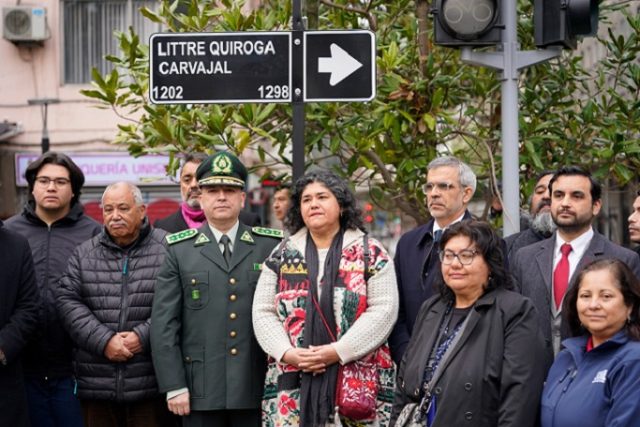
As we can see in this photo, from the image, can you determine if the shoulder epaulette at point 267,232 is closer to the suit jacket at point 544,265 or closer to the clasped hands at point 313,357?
the clasped hands at point 313,357

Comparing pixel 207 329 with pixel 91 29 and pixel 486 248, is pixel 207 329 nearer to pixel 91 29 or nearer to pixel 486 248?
pixel 486 248

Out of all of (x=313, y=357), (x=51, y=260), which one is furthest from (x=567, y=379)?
(x=51, y=260)

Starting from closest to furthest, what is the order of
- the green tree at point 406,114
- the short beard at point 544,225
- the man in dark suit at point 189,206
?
the short beard at point 544,225 < the man in dark suit at point 189,206 < the green tree at point 406,114

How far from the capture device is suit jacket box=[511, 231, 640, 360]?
610 cm

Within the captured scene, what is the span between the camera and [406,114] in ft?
27.1

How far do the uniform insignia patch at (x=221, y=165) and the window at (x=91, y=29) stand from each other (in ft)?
49.6

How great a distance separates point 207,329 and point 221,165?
3.24ft

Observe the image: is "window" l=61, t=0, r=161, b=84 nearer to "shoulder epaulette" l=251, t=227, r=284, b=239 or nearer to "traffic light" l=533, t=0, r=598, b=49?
"shoulder epaulette" l=251, t=227, r=284, b=239

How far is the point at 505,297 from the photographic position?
5539 mm

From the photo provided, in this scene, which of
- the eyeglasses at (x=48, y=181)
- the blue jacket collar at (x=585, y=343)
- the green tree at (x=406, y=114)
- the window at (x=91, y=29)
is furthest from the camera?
the window at (x=91, y=29)

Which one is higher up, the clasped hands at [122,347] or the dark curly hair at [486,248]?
the dark curly hair at [486,248]

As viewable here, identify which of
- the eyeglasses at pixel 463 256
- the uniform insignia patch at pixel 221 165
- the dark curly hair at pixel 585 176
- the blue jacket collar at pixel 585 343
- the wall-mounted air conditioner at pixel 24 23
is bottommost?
the blue jacket collar at pixel 585 343

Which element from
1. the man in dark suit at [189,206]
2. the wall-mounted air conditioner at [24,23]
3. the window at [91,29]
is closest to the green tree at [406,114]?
the man in dark suit at [189,206]

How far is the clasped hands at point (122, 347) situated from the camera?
6.57 m
